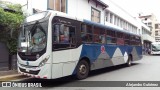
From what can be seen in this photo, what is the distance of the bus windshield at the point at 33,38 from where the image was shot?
837 cm

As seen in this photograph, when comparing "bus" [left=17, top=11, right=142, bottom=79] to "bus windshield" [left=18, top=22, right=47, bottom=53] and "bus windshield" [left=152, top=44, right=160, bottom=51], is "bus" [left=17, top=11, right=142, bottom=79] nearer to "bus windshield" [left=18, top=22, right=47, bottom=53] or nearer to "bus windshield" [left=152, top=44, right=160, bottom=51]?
"bus windshield" [left=18, top=22, right=47, bottom=53]

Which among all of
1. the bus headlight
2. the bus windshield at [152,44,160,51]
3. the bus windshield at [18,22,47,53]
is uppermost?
the bus windshield at [18,22,47,53]

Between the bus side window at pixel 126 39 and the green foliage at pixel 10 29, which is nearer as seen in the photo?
the green foliage at pixel 10 29

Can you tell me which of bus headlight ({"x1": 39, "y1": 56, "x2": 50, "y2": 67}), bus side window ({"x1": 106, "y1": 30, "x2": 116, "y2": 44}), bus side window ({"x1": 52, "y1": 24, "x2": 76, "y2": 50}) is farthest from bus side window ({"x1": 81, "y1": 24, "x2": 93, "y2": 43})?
bus headlight ({"x1": 39, "y1": 56, "x2": 50, "y2": 67})

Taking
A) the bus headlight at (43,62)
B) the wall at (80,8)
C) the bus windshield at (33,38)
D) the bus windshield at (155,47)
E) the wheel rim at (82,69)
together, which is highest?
the wall at (80,8)

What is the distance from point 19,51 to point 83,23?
327cm

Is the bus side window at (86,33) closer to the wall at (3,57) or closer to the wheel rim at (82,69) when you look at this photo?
the wheel rim at (82,69)

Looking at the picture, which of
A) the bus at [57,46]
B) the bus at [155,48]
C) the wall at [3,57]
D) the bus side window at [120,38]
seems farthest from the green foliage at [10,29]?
the bus at [155,48]

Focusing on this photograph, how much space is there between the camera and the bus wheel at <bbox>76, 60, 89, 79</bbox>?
32.2ft

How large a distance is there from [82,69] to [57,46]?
2.17m

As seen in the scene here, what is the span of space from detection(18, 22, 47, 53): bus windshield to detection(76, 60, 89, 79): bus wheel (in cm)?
227

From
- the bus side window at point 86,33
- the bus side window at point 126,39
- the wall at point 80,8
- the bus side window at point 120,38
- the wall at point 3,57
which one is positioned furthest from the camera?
the wall at point 80,8

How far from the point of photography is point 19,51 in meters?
9.35

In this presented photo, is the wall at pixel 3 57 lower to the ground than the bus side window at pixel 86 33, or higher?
lower
